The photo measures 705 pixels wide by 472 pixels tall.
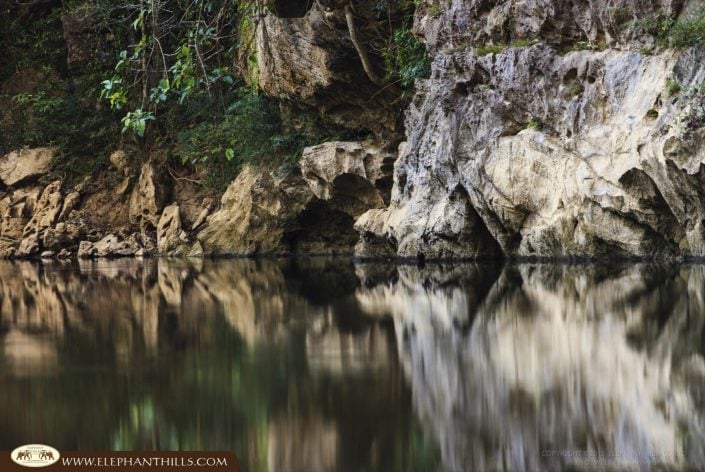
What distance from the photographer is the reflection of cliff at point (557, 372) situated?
3139mm

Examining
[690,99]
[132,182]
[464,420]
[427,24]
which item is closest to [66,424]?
[464,420]

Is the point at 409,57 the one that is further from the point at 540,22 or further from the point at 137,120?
the point at 137,120

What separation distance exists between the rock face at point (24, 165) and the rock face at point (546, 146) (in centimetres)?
1483

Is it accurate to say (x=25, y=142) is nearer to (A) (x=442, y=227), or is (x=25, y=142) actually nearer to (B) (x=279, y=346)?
(A) (x=442, y=227)

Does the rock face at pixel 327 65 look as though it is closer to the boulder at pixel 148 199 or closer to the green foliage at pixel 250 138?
the green foliage at pixel 250 138

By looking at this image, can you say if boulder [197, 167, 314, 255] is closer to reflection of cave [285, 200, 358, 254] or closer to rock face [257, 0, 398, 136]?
reflection of cave [285, 200, 358, 254]

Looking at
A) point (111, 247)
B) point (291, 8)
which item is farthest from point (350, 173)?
point (111, 247)

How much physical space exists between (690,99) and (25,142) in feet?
80.5

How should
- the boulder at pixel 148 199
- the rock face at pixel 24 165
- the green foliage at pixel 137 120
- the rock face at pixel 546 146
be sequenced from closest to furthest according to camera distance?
the green foliage at pixel 137 120 → the rock face at pixel 546 146 → the boulder at pixel 148 199 → the rock face at pixel 24 165

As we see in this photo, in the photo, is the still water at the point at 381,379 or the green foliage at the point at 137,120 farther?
the green foliage at the point at 137,120

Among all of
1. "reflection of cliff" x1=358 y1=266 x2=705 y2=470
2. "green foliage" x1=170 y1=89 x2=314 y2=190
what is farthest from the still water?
"green foliage" x1=170 y1=89 x2=314 y2=190

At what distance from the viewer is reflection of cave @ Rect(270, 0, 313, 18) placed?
19500mm

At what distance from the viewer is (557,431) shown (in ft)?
10.8

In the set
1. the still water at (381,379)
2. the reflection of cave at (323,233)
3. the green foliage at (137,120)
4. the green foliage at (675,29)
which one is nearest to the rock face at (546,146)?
the green foliage at (675,29)
